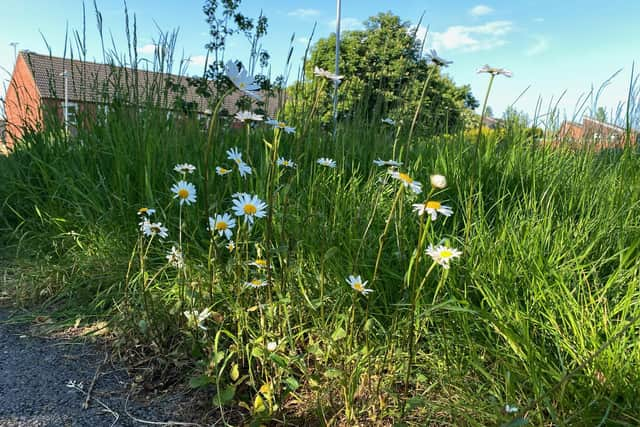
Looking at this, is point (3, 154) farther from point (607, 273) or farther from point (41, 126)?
point (607, 273)

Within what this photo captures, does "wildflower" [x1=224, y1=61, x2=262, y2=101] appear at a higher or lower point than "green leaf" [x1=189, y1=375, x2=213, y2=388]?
higher

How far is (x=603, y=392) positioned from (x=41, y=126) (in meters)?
3.02

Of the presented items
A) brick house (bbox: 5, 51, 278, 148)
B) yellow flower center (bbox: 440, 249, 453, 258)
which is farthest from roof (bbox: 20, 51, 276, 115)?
yellow flower center (bbox: 440, 249, 453, 258)

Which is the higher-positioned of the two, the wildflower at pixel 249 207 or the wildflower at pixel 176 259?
the wildflower at pixel 249 207

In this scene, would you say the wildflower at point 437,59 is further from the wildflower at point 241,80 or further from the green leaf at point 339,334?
the green leaf at point 339,334

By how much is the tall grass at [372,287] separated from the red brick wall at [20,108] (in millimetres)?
753

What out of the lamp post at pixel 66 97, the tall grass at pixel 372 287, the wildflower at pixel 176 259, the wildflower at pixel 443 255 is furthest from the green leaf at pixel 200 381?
the lamp post at pixel 66 97

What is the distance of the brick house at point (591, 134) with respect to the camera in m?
2.49

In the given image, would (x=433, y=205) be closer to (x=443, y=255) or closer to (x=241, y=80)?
(x=443, y=255)

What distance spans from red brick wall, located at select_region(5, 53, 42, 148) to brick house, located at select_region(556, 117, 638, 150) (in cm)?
317

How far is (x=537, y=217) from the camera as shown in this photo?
1440 millimetres

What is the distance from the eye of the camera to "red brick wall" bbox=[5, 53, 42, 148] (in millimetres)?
2697

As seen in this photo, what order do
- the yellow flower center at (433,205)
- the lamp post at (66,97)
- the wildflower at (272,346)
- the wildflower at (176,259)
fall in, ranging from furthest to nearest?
1. the lamp post at (66,97)
2. the wildflower at (176,259)
3. the wildflower at (272,346)
4. the yellow flower center at (433,205)

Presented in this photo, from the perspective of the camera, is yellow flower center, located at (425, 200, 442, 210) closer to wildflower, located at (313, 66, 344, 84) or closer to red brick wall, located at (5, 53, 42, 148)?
wildflower, located at (313, 66, 344, 84)
